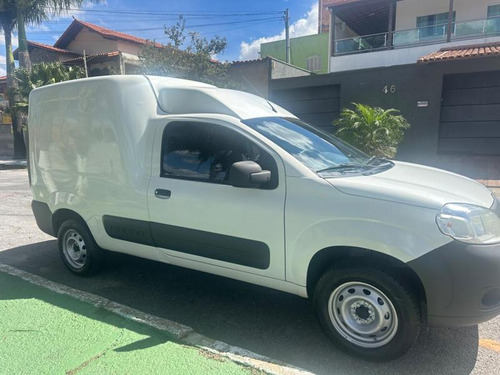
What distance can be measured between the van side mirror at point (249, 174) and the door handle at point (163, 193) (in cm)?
82

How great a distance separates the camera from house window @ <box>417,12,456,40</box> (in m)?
15.9

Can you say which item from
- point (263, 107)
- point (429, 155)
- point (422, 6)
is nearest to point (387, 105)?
point (429, 155)

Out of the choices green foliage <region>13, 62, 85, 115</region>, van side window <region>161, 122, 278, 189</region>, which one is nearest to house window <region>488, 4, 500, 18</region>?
van side window <region>161, 122, 278, 189</region>

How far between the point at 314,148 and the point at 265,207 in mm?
760

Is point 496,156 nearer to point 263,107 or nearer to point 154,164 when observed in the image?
point 263,107

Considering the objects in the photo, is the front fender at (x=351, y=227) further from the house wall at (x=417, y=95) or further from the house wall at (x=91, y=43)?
the house wall at (x=91, y=43)

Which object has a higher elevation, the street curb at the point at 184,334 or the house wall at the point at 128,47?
the house wall at the point at 128,47

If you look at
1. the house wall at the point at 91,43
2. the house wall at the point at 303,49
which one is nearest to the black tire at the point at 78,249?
the house wall at the point at 91,43

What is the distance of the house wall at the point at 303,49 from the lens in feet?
89.8

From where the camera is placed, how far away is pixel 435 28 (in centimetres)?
1600

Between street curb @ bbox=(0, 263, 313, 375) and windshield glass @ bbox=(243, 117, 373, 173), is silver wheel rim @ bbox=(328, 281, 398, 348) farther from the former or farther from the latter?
windshield glass @ bbox=(243, 117, 373, 173)

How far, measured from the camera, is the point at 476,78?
13.0 m

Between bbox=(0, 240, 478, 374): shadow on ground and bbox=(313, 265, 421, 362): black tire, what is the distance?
0.12 meters

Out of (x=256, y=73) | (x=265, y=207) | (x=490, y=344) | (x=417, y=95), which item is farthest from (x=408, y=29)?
(x=265, y=207)
